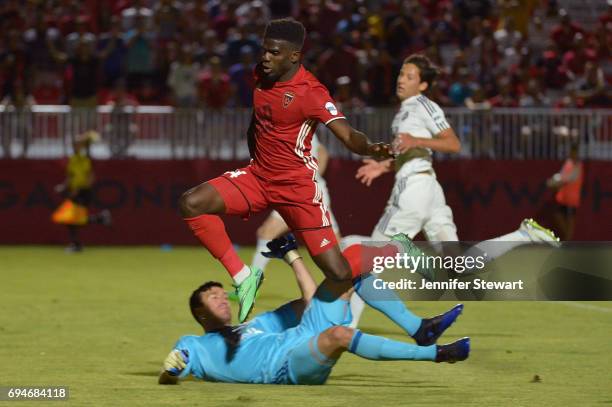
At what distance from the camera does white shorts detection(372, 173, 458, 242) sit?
11359 millimetres

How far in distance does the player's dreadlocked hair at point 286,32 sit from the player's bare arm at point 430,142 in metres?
1.51

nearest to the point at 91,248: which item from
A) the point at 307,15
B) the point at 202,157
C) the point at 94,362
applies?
the point at 202,157

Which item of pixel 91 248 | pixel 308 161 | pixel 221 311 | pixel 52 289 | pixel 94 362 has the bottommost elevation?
pixel 91 248

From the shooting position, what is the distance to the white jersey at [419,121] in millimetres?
11297

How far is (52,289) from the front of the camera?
16109 millimetres

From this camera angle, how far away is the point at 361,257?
9.18m

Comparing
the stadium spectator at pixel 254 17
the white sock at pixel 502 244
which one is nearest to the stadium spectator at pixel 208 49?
the stadium spectator at pixel 254 17

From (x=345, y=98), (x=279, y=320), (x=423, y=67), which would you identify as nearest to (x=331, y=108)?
(x=279, y=320)

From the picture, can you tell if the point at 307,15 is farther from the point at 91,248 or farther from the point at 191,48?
the point at 91,248

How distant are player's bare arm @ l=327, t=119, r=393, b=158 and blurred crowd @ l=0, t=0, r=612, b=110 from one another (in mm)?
12963

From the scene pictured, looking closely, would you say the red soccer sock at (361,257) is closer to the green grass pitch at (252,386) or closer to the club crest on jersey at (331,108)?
the green grass pitch at (252,386)

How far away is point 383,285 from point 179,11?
1619 centimetres

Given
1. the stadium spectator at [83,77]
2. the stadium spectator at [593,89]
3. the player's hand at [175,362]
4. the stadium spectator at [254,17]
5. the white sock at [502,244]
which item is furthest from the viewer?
the stadium spectator at [254,17]

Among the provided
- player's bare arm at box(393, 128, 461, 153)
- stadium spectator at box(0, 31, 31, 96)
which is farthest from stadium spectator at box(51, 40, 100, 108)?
player's bare arm at box(393, 128, 461, 153)
